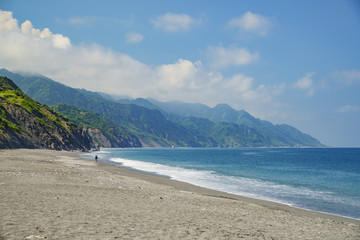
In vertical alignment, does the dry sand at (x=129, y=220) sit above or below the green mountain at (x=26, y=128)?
below

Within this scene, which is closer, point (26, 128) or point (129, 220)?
point (129, 220)

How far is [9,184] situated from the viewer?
18.7m

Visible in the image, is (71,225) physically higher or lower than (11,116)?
lower

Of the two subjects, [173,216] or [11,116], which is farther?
[11,116]

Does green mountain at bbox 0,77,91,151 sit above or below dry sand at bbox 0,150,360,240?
above

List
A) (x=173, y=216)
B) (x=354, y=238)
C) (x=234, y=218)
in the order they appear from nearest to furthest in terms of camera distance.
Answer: (x=354, y=238), (x=173, y=216), (x=234, y=218)

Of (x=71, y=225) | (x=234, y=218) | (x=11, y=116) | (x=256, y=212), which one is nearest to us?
(x=71, y=225)

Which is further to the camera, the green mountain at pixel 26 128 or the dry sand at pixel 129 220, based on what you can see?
the green mountain at pixel 26 128

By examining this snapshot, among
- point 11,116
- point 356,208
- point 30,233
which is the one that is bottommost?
point 356,208

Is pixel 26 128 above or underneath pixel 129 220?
above

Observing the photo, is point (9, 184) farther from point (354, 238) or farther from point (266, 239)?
point (354, 238)

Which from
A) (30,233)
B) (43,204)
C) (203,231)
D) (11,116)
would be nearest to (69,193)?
(43,204)

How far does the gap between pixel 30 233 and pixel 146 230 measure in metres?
4.28

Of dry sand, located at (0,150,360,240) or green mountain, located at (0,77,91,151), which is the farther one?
green mountain, located at (0,77,91,151)
